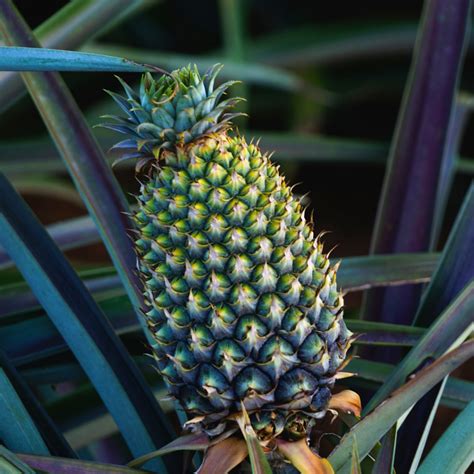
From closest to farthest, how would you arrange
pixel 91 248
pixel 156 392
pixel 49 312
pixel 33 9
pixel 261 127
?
pixel 49 312, pixel 156 392, pixel 91 248, pixel 33 9, pixel 261 127

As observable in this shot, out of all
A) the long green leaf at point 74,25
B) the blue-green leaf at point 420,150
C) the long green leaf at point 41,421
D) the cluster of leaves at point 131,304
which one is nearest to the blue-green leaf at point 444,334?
the cluster of leaves at point 131,304

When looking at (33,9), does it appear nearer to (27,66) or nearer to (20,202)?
(20,202)

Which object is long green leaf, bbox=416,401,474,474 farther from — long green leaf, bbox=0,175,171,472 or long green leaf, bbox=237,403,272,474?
long green leaf, bbox=0,175,171,472

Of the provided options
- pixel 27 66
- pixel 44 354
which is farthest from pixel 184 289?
pixel 44 354

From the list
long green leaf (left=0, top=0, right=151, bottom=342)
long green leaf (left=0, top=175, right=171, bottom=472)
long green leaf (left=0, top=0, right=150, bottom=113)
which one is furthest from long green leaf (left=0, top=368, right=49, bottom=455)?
long green leaf (left=0, top=0, right=150, bottom=113)

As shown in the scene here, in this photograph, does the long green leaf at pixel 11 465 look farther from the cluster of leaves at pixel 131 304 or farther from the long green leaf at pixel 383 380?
the long green leaf at pixel 383 380
